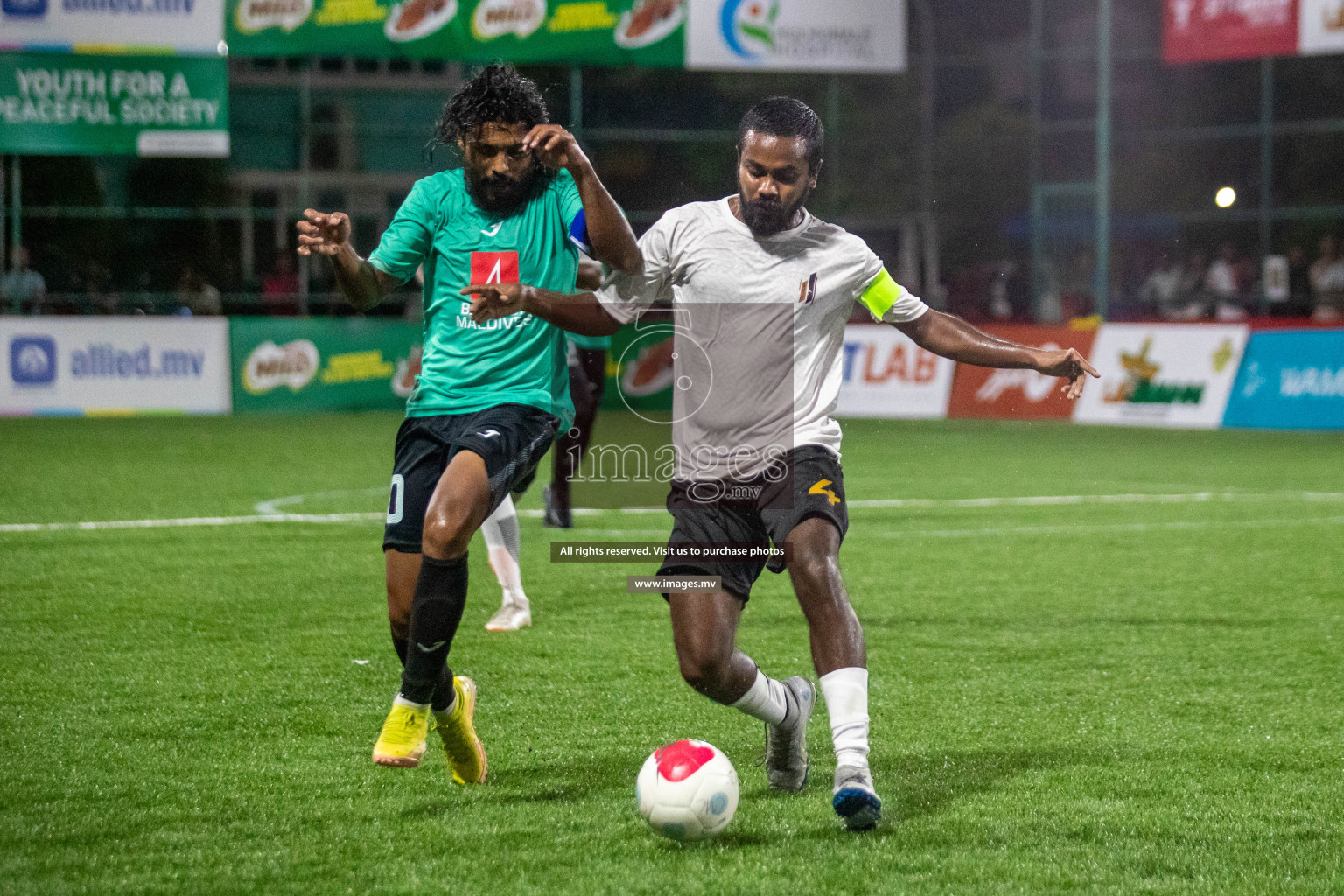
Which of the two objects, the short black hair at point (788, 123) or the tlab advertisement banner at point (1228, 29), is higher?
the tlab advertisement banner at point (1228, 29)

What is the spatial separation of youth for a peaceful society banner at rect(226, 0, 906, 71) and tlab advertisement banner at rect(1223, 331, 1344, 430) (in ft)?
23.7

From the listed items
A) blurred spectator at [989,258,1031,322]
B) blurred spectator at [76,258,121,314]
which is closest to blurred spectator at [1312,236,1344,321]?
blurred spectator at [989,258,1031,322]

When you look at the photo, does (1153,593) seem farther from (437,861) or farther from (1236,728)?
(437,861)

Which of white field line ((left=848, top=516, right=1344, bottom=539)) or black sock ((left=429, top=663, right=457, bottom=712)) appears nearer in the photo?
black sock ((left=429, top=663, right=457, bottom=712))

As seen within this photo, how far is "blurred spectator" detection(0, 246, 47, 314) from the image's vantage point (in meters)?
21.6

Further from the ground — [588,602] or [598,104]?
[598,104]

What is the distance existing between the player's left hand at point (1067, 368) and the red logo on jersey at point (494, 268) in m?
1.53

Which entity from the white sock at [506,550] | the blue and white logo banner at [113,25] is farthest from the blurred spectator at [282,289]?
the white sock at [506,550]

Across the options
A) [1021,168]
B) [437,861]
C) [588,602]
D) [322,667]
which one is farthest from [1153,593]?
[1021,168]

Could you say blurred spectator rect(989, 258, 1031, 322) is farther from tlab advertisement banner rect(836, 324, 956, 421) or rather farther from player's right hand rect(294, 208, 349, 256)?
player's right hand rect(294, 208, 349, 256)

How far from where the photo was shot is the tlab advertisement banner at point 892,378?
2027 cm

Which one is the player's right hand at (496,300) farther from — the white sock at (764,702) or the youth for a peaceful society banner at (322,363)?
the youth for a peaceful society banner at (322,363)

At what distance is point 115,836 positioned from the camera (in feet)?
13.2

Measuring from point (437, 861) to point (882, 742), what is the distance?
69.7 inches
